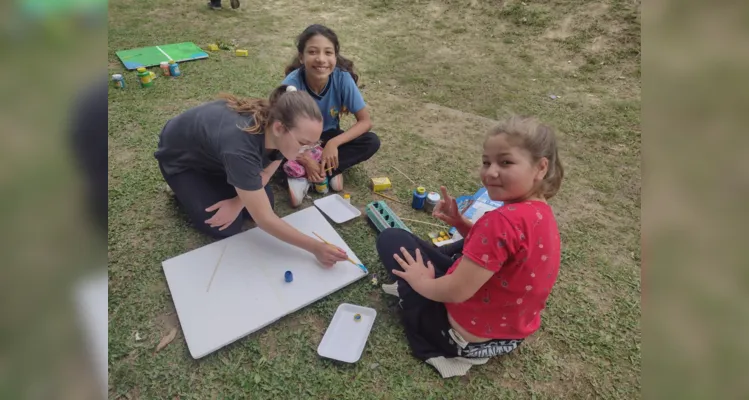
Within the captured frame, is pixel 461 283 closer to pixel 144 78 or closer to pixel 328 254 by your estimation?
pixel 328 254

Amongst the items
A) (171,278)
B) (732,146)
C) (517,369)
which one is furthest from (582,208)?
(732,146)

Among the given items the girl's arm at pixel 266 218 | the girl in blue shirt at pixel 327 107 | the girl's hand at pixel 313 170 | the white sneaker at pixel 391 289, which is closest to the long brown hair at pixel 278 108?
the girl's arm at pixel 266 218

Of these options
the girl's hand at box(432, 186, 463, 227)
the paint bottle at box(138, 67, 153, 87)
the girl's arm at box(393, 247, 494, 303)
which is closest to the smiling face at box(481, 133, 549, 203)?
the girl's arm at box(393, 247, 494, 303)

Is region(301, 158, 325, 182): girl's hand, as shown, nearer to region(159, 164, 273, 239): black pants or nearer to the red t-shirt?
region(159, 164, 273, 239): black pants

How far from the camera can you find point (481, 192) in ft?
7.35

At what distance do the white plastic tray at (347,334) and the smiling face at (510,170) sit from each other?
0.79m

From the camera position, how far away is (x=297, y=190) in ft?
7.48

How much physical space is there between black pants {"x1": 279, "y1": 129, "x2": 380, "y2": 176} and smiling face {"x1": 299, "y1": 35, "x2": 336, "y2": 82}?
0.38 m

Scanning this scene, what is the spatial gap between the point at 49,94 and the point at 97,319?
0.57ft

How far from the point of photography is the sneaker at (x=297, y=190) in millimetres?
2270

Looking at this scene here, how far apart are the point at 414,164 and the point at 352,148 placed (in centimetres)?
47

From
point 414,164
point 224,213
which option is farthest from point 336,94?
point 224,213

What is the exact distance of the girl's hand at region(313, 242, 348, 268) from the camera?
5.90ft

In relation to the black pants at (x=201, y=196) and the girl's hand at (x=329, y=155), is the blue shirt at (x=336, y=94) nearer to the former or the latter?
the girl's hand at (x=329, y=155)
